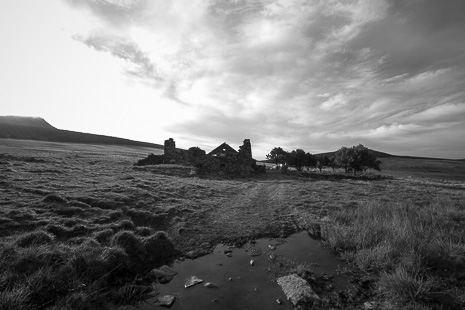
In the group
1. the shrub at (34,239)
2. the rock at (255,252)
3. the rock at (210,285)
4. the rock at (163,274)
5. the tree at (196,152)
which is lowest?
the rock at (163,274)

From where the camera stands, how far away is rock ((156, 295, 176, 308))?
6.21m

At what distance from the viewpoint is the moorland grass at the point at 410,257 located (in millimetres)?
5906

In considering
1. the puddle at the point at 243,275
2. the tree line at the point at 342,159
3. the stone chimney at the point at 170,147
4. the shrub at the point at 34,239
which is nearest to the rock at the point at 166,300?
the puddle at the point at 243,275

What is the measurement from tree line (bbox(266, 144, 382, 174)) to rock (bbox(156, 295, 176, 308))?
61.7m

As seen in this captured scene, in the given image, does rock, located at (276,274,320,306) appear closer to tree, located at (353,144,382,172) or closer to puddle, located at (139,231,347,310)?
puddle, located at (139,231,347,310)

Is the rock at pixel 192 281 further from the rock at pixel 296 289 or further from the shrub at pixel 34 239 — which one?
the shrub at pixel 34 239

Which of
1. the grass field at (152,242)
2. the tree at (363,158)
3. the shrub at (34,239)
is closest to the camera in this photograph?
the grass field at (152,242)

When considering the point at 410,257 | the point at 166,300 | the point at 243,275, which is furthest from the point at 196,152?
the point at 410,257

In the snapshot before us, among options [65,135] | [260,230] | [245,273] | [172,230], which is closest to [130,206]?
[172,230]

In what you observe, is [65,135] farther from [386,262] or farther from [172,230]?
[386,262]

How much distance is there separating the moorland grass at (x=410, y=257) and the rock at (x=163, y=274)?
6733 millimetres

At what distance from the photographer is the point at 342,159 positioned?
233 feet

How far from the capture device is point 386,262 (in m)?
7.57

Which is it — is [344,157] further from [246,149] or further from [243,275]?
[243,275]
